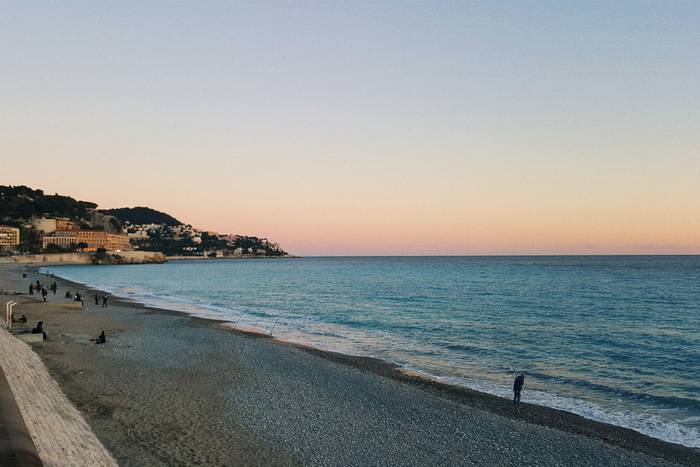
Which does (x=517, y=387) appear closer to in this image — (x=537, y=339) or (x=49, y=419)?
(x=49, y=419)

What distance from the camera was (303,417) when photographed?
17.5 m

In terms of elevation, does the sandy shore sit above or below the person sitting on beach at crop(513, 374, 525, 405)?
below

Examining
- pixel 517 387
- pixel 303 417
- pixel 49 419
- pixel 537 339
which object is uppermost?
pixel 49 419

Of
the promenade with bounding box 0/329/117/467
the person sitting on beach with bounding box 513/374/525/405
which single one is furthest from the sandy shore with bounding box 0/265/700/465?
the promenade with bounding box 0/329/117/467

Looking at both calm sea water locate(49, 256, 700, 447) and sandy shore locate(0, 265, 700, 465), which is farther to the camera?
calm sea water locate(49, 256, 700, 447)

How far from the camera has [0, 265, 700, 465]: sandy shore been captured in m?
14.5

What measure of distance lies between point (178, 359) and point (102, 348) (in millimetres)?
5243

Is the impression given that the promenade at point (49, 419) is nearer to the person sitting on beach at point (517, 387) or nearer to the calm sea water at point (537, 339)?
the person sitting on beach at point (517, 387)

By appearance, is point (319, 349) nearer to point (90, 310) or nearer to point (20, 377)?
point (20, 377)

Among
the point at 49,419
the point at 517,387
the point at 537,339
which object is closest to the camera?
the point at 49,419

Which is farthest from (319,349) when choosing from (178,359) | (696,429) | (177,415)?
(696,429)

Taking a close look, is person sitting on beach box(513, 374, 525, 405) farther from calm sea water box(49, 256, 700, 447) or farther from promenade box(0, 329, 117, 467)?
promenade box(0, 329, 117, 467)

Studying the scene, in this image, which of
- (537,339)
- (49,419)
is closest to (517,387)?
(49,419)

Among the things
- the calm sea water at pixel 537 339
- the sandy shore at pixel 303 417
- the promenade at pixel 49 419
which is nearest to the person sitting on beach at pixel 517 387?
the sandy shore at pixel 303 417
